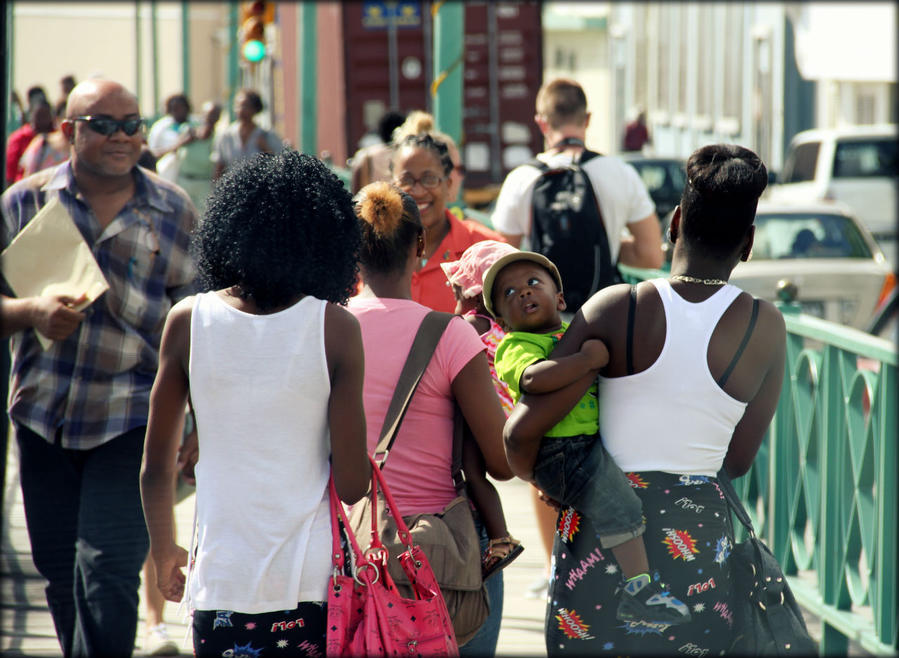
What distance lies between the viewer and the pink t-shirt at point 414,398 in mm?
3260

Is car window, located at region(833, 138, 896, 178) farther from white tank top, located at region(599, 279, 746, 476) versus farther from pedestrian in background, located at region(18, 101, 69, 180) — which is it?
white tank top, located at region(599, 279, 746, 476)

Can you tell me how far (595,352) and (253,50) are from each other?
1413 centimetres

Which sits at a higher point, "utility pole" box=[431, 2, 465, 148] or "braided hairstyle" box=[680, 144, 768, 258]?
"utility pole" box=[431, 2, 465, 148]

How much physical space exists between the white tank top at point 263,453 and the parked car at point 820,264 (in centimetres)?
662

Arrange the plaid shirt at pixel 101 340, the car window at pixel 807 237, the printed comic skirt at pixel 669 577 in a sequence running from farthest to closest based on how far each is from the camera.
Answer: the car window at pixel 807 237 < the plaid shirt at pixel 101 340 < the printed comic skirt at pixel 669 577

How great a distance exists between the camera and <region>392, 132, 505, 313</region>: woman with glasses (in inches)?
179

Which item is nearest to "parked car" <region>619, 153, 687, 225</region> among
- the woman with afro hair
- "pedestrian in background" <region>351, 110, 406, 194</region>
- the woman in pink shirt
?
"pedestrian in background" <region>351, 110, 406, 194</region>

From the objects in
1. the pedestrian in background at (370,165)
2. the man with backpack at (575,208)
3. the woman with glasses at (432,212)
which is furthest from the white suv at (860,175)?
the woman with glasses at (432,212)

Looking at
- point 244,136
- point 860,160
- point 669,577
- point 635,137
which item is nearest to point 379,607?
point 669,577

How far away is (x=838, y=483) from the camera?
4.82 metres

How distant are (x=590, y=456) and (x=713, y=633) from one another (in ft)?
1.60

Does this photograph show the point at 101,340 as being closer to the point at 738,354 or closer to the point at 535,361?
the point at 535,361

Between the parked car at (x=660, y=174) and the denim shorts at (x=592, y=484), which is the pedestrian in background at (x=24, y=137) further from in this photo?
the denim shorts at (x=592, y=484)

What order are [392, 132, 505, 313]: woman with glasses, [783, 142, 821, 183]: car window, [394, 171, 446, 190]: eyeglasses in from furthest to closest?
1. [783, 142, 821, 183]: car window
2. [394, 171, 446, 190]: eyeglasses
3. [392, 132, 505, 313]: woman with glasses
